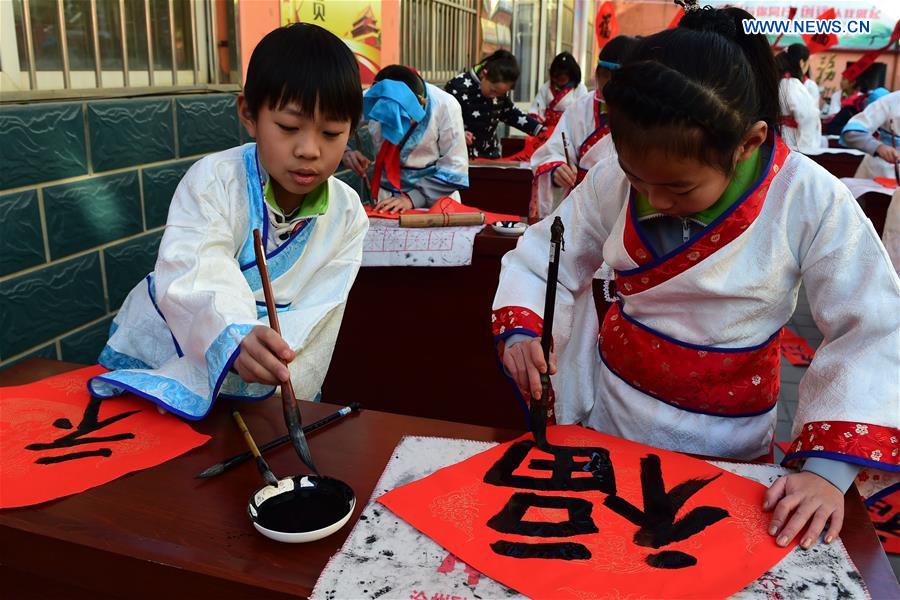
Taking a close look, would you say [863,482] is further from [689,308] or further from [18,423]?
[18,423]

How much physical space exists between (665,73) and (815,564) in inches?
27.5

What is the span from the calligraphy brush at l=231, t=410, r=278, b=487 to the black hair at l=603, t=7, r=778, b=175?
73 centimetres

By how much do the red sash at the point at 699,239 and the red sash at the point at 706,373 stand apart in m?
0.13

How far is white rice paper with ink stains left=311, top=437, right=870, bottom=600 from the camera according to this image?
85 centimetres

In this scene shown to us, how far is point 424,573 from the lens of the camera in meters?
0.88

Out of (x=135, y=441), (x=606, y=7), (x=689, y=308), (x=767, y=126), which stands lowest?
(x=135, y=441)

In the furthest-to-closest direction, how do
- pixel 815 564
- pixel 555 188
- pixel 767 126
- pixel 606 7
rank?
pixel 606 7, pixel 555 188, pixel 767 126, pixel 815 564

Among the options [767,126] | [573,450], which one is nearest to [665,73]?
[767,126]

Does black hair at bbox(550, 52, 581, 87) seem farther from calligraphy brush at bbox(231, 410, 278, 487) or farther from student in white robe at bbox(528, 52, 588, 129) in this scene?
calligraphy brush at bbox(231, 410, 278, 487)

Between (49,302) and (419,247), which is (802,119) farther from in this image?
(49,302)

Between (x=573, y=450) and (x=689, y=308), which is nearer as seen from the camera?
(x=573, y=450)

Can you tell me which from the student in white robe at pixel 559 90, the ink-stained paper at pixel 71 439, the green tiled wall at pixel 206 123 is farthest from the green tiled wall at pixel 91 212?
the student in white robe at pixel 559 90

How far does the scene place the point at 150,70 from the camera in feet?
8.49

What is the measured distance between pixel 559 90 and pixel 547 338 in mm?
7164
